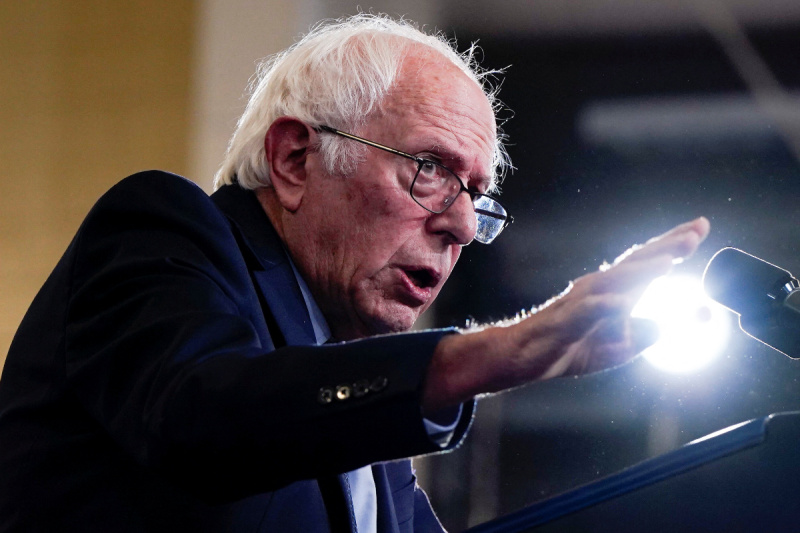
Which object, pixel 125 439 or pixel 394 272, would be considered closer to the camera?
pixel 125 439

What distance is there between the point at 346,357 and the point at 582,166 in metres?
1.46

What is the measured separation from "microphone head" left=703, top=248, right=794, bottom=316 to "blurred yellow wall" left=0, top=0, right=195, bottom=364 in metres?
1.98

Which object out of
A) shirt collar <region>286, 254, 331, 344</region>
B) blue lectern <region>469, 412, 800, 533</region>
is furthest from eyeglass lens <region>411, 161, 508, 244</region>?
blue lectern <region>469, 412, 800, 533</region>

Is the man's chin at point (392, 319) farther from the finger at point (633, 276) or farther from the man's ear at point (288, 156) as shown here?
the finger at point (633, 276)

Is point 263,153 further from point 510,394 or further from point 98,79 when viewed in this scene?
point 98,79

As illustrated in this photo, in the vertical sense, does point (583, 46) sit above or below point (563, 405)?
above

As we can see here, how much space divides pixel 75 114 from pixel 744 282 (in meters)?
2.30

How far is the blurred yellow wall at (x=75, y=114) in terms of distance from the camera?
8.64ft

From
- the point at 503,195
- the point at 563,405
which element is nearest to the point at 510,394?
the point at 563,405

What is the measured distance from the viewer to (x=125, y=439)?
765 millimetres

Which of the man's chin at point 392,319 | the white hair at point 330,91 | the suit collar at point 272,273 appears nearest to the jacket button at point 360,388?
the suit collar at point 272,273

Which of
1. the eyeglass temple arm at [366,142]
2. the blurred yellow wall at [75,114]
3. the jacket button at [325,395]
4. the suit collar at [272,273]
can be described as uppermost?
the jacket button at [325,395]

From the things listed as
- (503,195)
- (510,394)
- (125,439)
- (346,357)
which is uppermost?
(346,357)

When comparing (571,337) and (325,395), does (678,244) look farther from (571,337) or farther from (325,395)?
(325,395)
